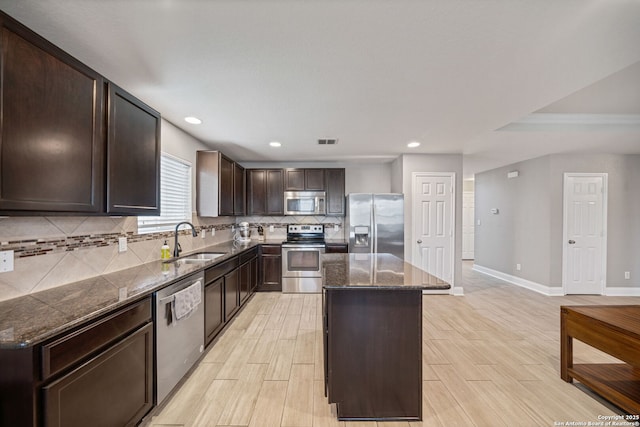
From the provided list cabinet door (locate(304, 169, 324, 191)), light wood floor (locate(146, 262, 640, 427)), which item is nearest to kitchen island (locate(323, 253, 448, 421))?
light wood floor (locate(146, 262, 640, 427))

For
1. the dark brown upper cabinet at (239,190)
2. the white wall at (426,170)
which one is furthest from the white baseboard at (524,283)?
the dark brown upper cabinet at (239,190)

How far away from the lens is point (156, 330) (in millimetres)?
1780

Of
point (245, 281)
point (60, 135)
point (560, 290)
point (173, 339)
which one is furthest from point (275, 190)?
point (560, 290)

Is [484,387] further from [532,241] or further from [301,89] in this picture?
[532,241]

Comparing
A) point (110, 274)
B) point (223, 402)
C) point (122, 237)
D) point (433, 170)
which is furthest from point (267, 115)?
point (433, 170)

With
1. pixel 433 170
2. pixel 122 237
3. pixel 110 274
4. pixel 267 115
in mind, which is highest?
pixel 267 115

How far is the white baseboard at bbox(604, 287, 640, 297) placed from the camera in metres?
4.55

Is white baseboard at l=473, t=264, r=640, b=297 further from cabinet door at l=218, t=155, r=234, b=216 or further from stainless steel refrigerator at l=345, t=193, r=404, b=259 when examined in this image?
cabinet door at l=218, t=155, r=234, b=216

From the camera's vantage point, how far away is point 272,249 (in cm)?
468

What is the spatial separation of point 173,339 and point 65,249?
3.16 feet

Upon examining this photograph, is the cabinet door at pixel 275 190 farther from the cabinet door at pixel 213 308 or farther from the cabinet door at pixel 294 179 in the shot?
the cabinet door at pixel 213 308

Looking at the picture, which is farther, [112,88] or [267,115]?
[267,115]

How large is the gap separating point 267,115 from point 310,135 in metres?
0.85

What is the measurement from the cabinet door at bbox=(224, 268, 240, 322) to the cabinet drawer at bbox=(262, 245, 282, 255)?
1142mm
